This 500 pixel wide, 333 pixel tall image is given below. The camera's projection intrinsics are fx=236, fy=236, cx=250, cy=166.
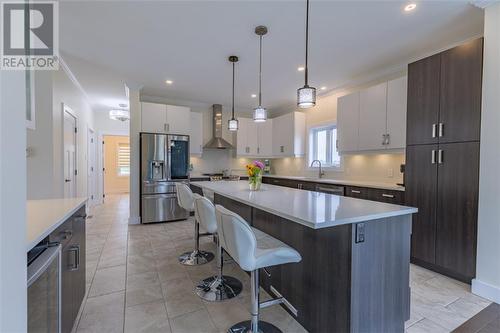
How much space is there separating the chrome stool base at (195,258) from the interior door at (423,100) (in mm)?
2928

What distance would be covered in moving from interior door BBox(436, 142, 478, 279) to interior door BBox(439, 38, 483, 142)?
13 cm

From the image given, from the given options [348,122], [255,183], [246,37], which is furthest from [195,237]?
[348,122]

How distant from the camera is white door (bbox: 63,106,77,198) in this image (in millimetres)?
4074

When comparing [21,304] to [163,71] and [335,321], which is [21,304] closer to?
[335,321]

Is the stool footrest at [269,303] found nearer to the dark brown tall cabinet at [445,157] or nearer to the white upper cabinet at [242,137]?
the dark brown tall cabinet at [445,157]

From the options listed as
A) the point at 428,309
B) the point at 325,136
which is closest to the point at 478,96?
the point at 428,309

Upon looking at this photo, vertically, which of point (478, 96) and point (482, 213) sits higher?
point (478, 96)

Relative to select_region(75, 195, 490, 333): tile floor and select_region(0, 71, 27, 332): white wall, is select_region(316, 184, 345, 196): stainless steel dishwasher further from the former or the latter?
select_region(0, 71, 27, 332): white wall

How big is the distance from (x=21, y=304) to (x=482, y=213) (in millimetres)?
3329

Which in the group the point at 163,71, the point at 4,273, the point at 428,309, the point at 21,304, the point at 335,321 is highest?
the point at 163,71

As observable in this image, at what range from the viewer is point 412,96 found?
293cm

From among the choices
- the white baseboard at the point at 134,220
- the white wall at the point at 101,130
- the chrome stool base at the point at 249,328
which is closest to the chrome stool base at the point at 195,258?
the chrome stool base at the point at 249,328

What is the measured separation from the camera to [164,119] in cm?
502

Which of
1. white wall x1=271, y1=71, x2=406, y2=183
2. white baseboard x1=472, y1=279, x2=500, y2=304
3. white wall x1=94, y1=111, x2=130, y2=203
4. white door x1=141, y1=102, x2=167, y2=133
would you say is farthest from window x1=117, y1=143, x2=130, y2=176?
white baseboard x1=472, y1=279, x2=500, y2=304
